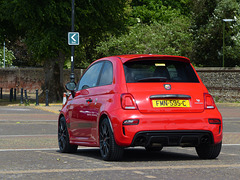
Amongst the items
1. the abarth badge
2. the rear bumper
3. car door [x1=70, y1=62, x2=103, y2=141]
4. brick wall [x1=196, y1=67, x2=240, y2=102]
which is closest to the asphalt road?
the rear bumper

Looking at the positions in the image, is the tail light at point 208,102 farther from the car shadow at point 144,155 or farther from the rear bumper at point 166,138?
the car shadow at point 144,155

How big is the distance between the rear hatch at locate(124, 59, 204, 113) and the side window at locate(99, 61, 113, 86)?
1.06 ft

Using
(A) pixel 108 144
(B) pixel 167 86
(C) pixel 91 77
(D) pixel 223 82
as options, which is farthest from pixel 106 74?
(D) pixel 223 82

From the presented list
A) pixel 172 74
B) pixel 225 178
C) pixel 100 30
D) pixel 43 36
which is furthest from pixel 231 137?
pixel 100 30

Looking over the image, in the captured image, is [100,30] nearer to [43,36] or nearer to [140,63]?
[43,36]

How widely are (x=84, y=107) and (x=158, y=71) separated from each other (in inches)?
58.4

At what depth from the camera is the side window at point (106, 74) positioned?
9773 millimetres

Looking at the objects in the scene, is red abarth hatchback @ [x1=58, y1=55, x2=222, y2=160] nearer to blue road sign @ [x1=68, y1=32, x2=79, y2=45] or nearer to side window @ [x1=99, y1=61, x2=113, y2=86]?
side window @ [x1=99, y1=61, x2=113, y2=86]

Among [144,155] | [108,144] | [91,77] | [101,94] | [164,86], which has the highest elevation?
[91,77]

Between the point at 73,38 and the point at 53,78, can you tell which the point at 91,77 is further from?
the point at 53,78

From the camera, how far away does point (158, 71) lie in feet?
31.8

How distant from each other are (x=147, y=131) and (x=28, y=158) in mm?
2230

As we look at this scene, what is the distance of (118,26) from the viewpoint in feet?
127

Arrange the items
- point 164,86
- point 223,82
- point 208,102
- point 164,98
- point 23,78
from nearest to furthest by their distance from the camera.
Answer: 1. point 164,98
2. point 164,86
3. point 208,102
4. point 223,82
5. point 23,78
